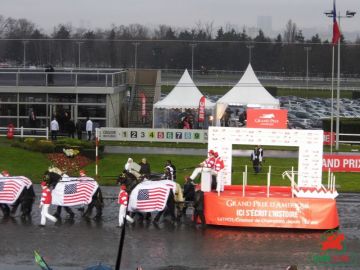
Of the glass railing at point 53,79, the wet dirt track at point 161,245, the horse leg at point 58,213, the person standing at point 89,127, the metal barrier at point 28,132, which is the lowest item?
the wet dirt track at point 161,245

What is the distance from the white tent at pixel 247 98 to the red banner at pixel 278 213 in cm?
2674

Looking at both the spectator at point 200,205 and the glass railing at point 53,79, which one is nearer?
the spectator at point 200,205

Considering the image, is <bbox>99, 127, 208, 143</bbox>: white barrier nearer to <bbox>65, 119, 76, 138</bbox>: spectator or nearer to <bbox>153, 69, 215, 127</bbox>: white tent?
<bbox>65, 119, 76, 138</bbox>: spectator

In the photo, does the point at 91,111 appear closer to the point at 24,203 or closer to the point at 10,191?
the point at 10,191

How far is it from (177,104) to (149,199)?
88.7ft

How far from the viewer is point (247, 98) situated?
165 feet

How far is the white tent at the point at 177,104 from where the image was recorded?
1944 inches

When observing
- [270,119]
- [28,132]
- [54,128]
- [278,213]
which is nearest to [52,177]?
[270,119]

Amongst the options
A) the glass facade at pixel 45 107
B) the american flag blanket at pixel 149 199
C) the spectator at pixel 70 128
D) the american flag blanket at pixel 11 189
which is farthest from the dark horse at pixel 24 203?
the glass facade at pixel 45 107

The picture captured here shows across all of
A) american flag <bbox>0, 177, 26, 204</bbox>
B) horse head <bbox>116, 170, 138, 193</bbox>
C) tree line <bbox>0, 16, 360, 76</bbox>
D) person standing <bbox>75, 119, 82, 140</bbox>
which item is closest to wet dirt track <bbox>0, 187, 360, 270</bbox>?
american flag <bbox>0, 177, 26, 204</bbox>

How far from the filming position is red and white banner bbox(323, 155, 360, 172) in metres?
34.0

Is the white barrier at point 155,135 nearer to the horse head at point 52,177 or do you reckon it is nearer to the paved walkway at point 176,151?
the paved walkway at point 176,151

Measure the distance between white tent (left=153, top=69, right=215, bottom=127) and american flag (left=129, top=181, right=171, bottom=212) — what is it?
26.6 meters

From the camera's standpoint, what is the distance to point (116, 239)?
67.1ft
